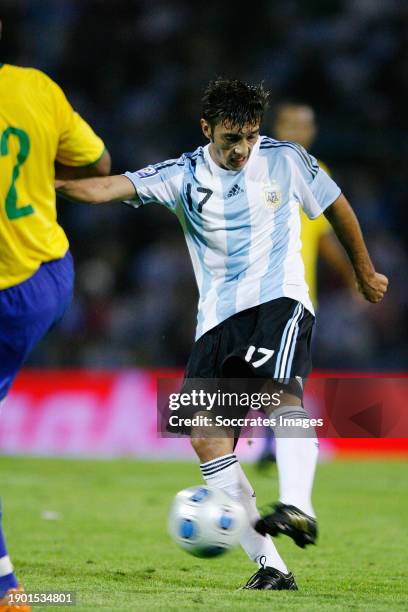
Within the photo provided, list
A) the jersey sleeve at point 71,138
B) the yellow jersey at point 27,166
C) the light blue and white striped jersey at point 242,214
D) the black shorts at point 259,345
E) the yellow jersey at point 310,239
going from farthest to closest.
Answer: the yellow jersey at point 310,239
the light blue and white striped jersey at point 242,214
the black shorts at point 259,345
the jersey sleeve at point 71,138
the yellow jersey at point 27,166

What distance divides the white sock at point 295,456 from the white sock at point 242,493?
0.23m

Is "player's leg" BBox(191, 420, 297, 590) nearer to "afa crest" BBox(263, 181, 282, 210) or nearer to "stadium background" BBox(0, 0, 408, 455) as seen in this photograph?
"afa crest" BBox(263, 181, 282, 210)

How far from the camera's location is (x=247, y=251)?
4.94 meters

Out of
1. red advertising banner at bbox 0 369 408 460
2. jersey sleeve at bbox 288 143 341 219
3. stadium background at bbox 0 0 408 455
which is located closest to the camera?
jersey sleeve at bbox 288 143 341 219

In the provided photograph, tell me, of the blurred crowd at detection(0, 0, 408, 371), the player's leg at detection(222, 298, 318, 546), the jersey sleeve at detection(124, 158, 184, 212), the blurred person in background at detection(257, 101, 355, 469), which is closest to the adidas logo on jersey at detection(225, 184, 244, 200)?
the jersey sleeve at detection(124, 158, 184, 212)

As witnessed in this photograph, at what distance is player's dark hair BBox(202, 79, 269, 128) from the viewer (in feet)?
15.7

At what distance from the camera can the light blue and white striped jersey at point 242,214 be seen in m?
4.93

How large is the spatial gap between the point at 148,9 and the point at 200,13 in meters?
0.88

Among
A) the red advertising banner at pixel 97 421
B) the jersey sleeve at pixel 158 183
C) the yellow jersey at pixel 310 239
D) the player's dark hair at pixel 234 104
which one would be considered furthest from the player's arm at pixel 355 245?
the red advertising banner at pixel 97 421

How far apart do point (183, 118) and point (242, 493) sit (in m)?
11.0

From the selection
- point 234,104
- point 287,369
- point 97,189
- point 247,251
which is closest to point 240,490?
point 287,369

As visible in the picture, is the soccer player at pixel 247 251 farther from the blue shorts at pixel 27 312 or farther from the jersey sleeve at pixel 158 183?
the blue shorts at pixel 27 312

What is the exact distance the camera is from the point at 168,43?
16047mm

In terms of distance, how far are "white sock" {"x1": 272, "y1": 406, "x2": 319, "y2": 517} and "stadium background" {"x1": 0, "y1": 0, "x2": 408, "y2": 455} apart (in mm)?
7527
